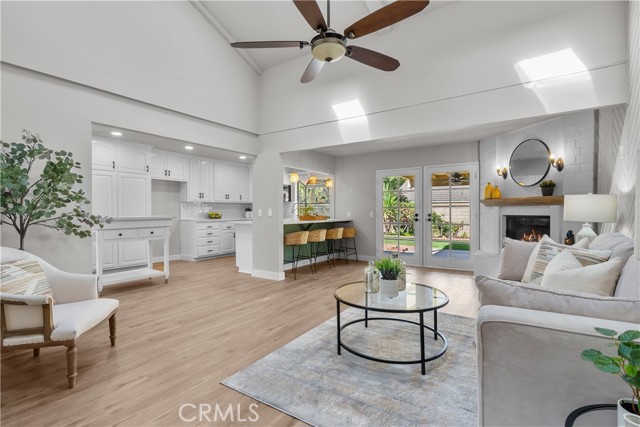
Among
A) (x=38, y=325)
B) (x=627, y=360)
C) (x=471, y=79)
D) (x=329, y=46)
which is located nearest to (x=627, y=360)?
(x=627, y=360)

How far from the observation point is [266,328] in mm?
3160

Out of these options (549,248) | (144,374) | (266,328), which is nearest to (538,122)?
(549,248)

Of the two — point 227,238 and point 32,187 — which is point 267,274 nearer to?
point 227,238

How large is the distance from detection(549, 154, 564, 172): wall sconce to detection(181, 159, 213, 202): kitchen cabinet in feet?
22.4

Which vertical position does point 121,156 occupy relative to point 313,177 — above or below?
above

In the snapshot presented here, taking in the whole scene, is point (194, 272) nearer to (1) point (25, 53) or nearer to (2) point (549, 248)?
(1) point (25, 53)

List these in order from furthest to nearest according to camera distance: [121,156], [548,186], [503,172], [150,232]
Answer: [121,156]
[503,172]
[150,232]
[548,186]

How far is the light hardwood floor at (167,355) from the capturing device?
1.88 m

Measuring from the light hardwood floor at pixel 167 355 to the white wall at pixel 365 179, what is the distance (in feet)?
8.51

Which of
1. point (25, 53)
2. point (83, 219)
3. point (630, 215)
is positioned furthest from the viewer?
point (83, 219)

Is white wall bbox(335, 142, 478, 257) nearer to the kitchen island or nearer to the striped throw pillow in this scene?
the kitchen island

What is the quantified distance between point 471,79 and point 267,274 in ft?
13.8

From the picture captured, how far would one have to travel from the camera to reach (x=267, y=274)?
5.45 meters

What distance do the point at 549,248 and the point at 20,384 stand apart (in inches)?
166
